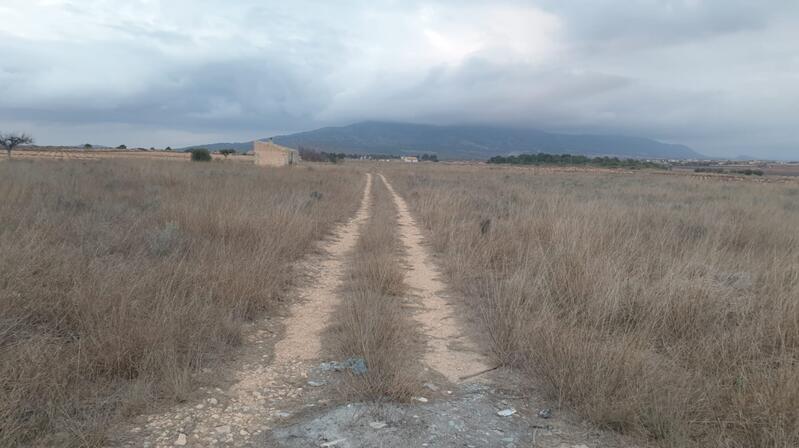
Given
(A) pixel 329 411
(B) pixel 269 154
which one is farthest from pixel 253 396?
(B) pixel 269 154

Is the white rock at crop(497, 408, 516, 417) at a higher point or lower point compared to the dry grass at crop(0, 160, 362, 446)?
lower

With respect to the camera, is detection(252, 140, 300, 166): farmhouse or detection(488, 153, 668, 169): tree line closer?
detection(252, 140, 300, 166): farmhouse

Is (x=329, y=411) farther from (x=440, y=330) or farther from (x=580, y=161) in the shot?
(x=580, y=161)

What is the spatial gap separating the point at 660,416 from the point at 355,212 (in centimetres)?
1334

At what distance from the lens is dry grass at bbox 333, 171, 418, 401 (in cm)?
345

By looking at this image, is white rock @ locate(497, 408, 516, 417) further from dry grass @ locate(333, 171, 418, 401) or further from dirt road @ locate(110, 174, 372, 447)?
dirt road @ locate(110, 174, 372, 447)

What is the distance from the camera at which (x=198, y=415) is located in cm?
313

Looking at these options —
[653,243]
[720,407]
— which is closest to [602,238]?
[653,243]

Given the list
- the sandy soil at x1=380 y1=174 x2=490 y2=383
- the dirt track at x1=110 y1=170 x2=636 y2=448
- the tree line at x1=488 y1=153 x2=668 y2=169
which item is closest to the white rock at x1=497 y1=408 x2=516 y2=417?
the dirt track at x1=110 y1=170 x2=636 y2=448

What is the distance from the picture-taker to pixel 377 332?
4.30m

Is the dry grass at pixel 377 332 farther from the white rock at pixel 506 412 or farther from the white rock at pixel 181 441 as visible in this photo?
the white rock at pixel 181 441

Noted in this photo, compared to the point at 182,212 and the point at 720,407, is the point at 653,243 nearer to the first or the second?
the point at 720,407

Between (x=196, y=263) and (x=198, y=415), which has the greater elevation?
(x=196, y=263)

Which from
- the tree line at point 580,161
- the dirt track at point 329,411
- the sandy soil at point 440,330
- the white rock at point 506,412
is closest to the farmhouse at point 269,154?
the sandy soil at point 440,330
